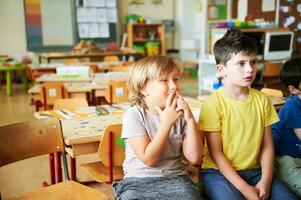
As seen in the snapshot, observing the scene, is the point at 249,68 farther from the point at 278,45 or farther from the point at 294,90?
the point at 278,45

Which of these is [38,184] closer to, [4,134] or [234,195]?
[4,134]

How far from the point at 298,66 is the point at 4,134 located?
1588 mm

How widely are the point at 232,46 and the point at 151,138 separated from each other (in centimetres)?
56

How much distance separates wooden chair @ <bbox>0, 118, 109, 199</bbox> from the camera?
5.59 feet

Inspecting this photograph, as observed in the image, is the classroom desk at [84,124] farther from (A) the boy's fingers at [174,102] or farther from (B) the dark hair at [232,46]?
(B) the dark hair at [232,46]

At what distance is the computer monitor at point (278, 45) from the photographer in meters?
5.51

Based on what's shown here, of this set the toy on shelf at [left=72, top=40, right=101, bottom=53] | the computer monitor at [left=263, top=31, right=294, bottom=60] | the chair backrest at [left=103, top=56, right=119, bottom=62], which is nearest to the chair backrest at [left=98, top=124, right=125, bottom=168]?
the computer monitor at [left=263, top=31, right=294, bottom=60]

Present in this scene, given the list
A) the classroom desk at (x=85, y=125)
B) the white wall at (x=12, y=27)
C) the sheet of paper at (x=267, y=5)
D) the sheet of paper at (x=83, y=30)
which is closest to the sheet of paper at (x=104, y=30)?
the sheet of paper at (x=83, y=30)

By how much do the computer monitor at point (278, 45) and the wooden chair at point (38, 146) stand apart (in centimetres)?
439

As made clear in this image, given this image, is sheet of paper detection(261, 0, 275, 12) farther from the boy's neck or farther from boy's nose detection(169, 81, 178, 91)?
boy's nose detection(169, 81, 178, 91)

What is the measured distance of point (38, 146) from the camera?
72.9 inches

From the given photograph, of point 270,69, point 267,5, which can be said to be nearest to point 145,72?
point 270,69

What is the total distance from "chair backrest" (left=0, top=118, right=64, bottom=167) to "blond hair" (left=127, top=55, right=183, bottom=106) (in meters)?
0.51

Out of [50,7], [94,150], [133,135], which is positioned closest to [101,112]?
[94,150]
